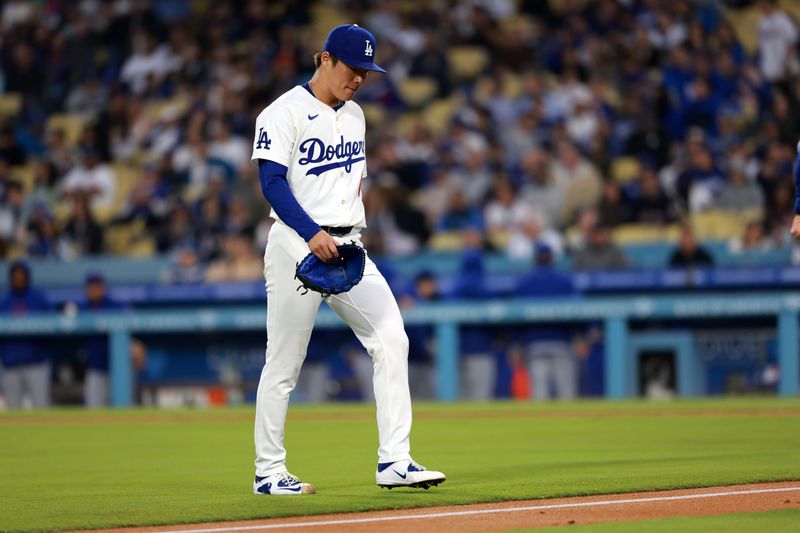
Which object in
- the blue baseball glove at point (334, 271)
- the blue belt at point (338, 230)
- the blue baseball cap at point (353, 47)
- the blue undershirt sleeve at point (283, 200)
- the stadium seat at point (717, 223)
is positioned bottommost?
the blue baseball glove at point (334, 271)

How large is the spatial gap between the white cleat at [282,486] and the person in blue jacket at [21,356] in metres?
10.0

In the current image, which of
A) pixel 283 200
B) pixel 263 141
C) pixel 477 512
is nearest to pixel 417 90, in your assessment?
pixel 263 141

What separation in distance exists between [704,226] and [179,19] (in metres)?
9.85

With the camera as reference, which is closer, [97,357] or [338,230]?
[338,230]

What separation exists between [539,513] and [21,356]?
440 inches

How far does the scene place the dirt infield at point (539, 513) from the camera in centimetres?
512

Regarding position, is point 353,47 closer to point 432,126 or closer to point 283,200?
point 283,200

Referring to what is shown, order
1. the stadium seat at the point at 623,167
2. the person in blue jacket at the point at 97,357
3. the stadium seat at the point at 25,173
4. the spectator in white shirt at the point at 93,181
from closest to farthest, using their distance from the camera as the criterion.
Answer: the person in blue jacket at the point at 97,357
the stadium seat at the point at 623,167
the spectator in white shirt at the point at 93,181
the stadium seat at the point at 25,173

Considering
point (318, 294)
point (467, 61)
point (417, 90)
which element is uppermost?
point (467, 61)

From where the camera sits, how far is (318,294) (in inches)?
240

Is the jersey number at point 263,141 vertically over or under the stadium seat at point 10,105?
under

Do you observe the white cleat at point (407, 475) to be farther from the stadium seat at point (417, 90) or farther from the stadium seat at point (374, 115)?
the stadium seat at point (417, 90)

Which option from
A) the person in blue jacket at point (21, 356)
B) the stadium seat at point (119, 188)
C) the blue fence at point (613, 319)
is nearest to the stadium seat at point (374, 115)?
the stadium seat at point (119, 188)

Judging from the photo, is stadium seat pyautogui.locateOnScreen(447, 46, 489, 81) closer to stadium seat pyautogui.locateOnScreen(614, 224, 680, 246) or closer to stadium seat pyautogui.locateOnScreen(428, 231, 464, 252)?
stadium seat pyautogui.locateOnScreen(428, 231, 464, 252)
